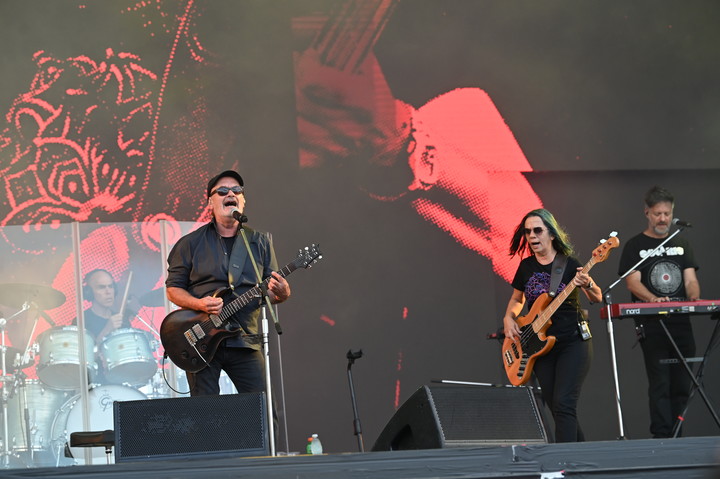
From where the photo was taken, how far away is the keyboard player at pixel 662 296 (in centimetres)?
597

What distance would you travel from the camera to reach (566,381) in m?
4.88

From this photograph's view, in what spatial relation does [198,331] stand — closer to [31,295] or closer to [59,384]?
Result: [59,384]

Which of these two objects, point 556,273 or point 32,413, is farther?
point 32,413

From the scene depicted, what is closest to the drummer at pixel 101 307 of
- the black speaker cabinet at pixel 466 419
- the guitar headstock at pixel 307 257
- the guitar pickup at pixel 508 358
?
the guitar headstock at pixel 307 257

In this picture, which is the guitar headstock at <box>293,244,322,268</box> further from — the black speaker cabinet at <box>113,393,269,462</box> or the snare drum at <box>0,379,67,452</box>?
the snare drum at <box>0,379,67,452</box>

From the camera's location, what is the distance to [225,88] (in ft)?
23.3

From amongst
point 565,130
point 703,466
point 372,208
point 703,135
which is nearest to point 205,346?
point 703,466

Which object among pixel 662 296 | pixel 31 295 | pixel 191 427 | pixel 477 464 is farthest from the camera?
pixel 662 296

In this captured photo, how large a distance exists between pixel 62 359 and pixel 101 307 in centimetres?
40

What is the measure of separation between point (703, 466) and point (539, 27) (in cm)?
550

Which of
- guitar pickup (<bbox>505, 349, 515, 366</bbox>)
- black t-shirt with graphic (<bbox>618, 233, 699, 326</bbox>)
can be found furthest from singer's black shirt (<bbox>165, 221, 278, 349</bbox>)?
black t-shirt with graphic (<bbox>618, 233, 699, 326</bbox>)

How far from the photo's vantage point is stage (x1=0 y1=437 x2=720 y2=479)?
2518 millimetres

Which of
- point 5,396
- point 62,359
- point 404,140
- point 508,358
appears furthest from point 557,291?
point 5,396

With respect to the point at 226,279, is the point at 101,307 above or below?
above
